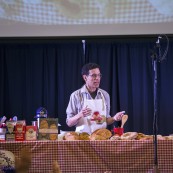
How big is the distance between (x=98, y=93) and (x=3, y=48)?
2280 millimetres

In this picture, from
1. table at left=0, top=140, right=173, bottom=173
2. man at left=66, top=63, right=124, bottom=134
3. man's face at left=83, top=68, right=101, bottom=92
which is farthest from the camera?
man's face at left=83, top=68, right=101, bottom=92

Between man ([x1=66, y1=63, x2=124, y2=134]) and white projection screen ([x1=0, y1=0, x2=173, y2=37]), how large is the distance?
2.50 feet

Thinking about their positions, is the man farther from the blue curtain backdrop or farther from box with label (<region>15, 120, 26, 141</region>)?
the blue curtain backdrop

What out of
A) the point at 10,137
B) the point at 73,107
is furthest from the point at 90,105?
the point at 10,137

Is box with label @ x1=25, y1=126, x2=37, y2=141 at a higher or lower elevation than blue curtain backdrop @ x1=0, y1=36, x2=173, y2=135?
lower

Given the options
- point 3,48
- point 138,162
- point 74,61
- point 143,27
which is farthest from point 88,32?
point 138,162

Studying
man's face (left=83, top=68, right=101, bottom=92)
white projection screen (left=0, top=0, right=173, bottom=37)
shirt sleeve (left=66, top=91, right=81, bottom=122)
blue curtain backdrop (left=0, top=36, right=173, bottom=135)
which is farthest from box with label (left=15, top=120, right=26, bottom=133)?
blue curtain backdrop (left=0, top=36, right=173, bottom=135)

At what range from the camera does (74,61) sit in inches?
190

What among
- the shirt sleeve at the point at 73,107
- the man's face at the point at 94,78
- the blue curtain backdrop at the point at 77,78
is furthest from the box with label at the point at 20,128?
the blue curtain backdrop at the point at 77,78

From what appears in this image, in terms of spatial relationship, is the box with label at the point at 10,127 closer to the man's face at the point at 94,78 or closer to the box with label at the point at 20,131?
the box with label at the point at 20,131

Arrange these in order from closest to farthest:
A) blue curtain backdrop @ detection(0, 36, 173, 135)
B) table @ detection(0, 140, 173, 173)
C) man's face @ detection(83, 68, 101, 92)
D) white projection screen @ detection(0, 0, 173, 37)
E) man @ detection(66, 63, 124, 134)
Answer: table @ detection(0, 140, 173, 173) < man @ detection(66, 63, 124, 134) < man's face @ detection(83, 68, 101, 92) < white projection screen @ detection(0, 0, 173, 37) < blue curtain backdrop @ detection(0, 36, 173, 135)

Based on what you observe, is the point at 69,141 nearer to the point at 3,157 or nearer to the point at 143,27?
the point at 3,157

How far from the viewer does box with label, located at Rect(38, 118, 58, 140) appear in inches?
82.6

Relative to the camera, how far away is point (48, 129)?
6.93 ft
